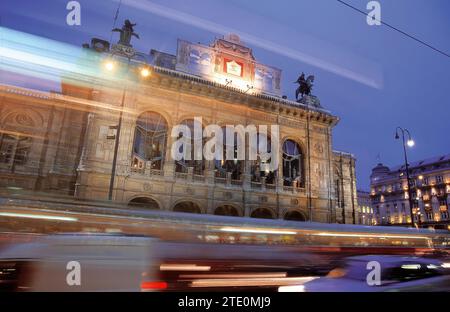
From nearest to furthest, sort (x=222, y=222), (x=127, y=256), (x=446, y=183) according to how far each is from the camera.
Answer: (x=127, y=256)
(x=222, y=222)
(x=446, y=183)

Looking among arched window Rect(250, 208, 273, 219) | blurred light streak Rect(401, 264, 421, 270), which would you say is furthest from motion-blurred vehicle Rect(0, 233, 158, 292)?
arched window Rect(250, 208, 273, 219)

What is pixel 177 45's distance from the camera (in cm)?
2580

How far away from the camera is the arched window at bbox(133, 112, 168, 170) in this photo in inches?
869

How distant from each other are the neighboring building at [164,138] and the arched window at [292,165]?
0.10m

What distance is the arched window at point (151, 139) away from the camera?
22.1 metres

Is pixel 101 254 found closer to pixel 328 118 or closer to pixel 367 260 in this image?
pixel 367 260

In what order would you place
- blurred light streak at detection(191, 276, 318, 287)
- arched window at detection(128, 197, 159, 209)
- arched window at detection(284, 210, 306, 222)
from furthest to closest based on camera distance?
arched window at detection(284, 210, 306, 222) → arched window at detection(128, 197, 159, 209) → blurred light streak at detection(191, 276, 318, 287)

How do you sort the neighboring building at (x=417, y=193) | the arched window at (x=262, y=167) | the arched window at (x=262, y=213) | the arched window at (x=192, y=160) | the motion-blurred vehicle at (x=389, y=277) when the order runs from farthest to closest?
the neighboring building at (x=417, y=193) < the arched window at (x=262, y=167) < the arched window at (x=262, y=213) < the arched window at (x=192, y=160) < the motion-blurred vehicle at (x=389, y=277)

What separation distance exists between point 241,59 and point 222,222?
69.8 ft

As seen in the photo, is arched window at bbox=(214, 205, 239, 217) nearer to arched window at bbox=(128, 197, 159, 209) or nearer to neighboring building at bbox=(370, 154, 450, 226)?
arched window at bbox=(128, 197, 159, 209)

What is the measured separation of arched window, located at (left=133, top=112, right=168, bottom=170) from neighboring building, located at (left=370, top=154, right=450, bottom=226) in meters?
51.1

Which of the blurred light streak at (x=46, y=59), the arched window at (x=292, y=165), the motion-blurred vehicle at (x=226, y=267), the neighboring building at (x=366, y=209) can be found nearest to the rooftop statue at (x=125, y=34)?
the blurred light streak at (x=46, y=59)

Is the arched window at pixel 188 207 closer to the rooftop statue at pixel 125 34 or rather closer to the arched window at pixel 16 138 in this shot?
the arched window at pixel 16 138

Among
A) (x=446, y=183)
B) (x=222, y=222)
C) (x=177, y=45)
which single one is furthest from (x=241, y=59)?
(x=446, y=183)
